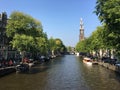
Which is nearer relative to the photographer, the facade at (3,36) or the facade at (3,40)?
the facade at (3,36)

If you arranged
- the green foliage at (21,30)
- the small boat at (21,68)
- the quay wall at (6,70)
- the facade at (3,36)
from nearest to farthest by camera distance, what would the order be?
the quay wall at (6,70)
the small boat at (21,68)
the green foliage at (21,30)
the facade at (3,36)

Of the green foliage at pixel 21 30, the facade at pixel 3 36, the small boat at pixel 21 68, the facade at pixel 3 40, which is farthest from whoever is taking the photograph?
the facade at pixel 3 40

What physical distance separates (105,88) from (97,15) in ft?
37.7

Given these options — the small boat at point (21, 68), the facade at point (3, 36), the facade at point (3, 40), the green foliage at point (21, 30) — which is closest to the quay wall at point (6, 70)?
the small boat at point (21, 68)

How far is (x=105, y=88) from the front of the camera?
4291 cm

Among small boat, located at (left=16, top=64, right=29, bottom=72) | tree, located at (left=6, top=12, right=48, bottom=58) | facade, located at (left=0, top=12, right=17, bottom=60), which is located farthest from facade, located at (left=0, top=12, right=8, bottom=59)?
small boat, located at (left=16, top=64, right=29, bottom=72)

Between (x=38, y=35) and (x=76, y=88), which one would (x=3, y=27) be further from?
(x=76, y=88)

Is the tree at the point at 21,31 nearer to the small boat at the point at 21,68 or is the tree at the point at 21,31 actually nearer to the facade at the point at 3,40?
the small boat at the point at 21,68

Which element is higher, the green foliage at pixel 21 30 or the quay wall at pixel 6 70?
the green foliage at pixel 21 30

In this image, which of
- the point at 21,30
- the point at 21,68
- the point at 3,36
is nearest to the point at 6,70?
the point at 21,68

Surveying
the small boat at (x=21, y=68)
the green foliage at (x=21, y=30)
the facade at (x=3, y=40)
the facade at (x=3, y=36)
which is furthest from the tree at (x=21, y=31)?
the facade at (x=3, y=40)

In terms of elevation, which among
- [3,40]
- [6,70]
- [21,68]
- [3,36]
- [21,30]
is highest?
[21,30]

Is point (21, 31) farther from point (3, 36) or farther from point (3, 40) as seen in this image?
point (3, 40)

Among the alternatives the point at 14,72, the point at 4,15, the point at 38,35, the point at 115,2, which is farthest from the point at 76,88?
the point at 4,15
